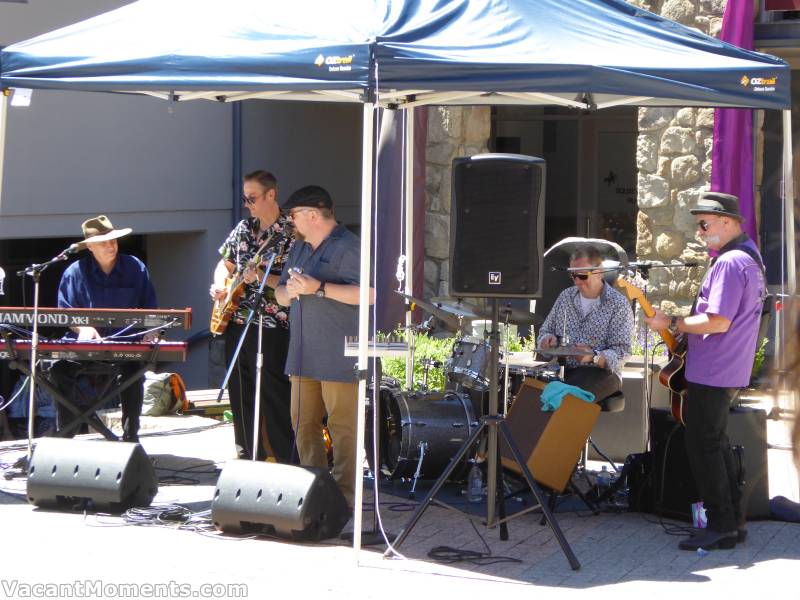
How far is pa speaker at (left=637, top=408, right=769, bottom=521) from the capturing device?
6734 millimetres

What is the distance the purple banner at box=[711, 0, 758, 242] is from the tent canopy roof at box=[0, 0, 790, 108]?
11.7ft

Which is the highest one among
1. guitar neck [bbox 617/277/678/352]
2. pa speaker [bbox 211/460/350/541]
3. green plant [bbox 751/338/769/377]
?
guitar neck [bbox 617/277/678/352]

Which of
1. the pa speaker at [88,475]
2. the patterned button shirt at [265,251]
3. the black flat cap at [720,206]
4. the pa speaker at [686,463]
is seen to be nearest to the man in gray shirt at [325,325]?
the patterned button shirt at [265,251]

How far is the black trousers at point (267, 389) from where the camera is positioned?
755 centimetres

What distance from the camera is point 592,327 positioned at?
7371mm

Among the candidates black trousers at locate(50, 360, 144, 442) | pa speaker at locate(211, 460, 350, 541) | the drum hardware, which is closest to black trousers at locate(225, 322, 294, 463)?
black trousers at locate(50, 360, 144, 442)

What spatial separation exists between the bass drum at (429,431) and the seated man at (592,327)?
0.67 m

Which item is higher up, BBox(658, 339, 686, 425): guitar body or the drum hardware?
BBox(658, 339, 686, 425): guitar body

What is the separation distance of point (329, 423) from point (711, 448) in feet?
6.59

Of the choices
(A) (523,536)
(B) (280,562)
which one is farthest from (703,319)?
(B) (280,562)

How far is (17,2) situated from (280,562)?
720cm

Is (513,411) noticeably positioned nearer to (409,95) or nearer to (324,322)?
(324,322)

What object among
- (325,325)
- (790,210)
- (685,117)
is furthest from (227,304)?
(790,210)

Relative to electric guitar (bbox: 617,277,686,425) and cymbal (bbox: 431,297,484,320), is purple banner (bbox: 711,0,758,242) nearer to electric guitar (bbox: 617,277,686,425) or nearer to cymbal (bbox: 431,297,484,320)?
cymbal (bbox: 431,297,484,320)
